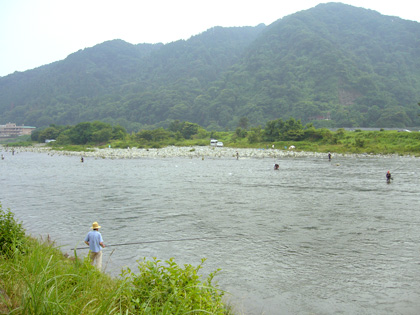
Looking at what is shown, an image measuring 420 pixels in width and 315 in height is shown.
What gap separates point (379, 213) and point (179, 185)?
14.6 m

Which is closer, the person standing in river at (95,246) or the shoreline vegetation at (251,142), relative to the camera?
the person standing in river at (95,246)

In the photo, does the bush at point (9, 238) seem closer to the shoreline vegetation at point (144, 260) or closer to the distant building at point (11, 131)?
the shoreline vegetation at point (144, 260)

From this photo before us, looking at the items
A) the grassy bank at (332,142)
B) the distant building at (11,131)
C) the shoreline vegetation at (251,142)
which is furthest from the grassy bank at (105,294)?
the distant building at (11,131)

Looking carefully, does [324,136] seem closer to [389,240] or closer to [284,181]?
[284,181]

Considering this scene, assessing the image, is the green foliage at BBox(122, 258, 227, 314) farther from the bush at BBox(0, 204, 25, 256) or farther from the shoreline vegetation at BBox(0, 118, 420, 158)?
the shoreline vegetation at BBox(0, 118, 420, 158)

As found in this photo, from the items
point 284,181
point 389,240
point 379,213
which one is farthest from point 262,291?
point 284,181

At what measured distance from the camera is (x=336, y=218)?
685 inches

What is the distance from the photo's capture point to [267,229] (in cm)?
1549

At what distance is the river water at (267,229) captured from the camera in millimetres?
9602

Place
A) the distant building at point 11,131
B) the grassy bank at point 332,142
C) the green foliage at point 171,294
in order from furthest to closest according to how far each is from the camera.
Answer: the distant building at point 11,131 → the grassy bank at point 332,142 → the green foliage at point 171,294

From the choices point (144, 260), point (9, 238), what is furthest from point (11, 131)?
point (144, 260)

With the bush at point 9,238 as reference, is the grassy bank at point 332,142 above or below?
above

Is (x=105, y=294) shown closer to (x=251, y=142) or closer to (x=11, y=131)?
(x=251, y=142)

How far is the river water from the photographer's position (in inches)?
378
